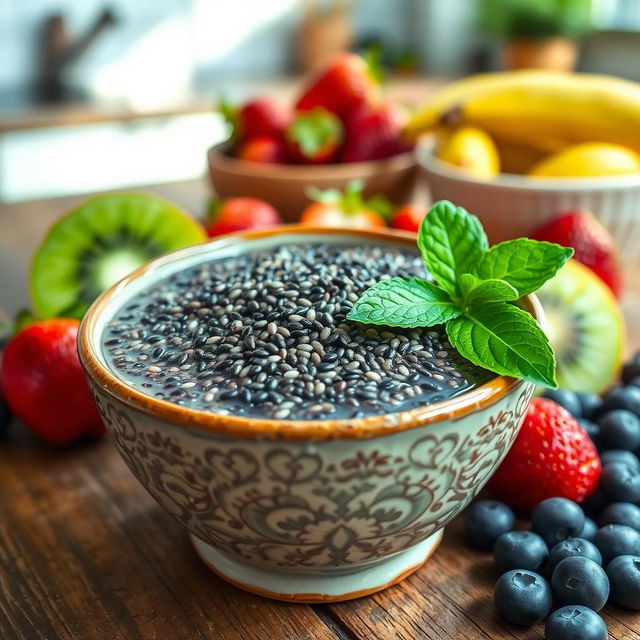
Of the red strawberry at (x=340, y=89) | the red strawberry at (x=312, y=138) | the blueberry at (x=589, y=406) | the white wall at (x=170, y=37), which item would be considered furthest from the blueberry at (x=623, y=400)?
the white wall at (x=170, y=37)

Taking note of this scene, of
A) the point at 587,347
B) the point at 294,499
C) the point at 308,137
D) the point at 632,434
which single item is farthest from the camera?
the point at 308,137

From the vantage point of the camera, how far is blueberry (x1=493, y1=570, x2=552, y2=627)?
0.59 m

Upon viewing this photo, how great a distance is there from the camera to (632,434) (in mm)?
769

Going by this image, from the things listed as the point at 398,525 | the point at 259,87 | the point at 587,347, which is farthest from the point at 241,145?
the point at 259,87

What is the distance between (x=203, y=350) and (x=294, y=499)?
0.15 m

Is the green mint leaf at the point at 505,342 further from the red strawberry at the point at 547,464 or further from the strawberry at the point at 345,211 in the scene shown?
the strawberry at the point at 345,211

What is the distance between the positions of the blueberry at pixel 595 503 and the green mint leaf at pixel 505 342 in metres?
0.22

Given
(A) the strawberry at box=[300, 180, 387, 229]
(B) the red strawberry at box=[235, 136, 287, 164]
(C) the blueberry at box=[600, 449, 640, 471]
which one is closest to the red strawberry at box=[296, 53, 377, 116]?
(B) the red strawberry at box=[235, 136, 287, 164]

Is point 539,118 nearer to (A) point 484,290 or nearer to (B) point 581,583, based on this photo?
(A) point 484,290

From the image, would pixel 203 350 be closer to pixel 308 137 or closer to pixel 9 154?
pixel 308 137

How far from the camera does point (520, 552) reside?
2.08 ft

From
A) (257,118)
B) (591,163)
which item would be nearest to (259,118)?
(257,118)

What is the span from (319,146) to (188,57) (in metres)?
2.35

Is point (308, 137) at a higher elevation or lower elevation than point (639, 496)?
higher
